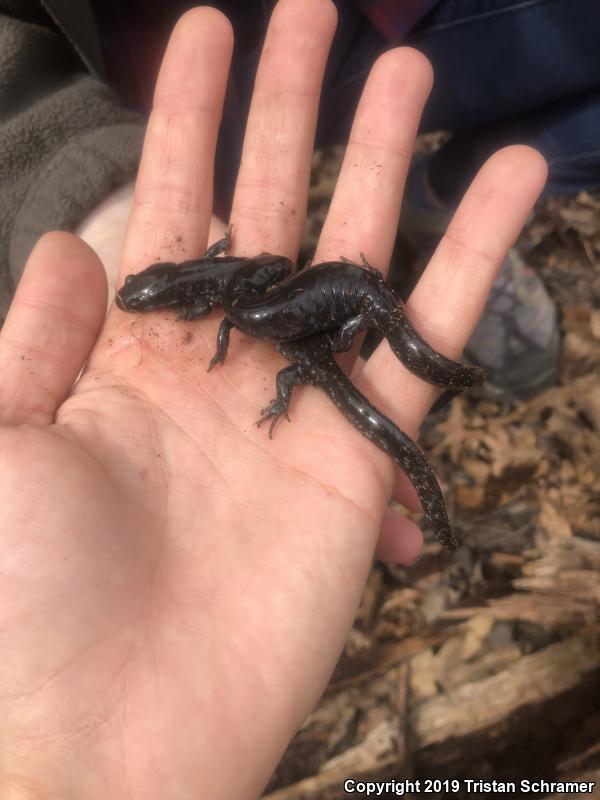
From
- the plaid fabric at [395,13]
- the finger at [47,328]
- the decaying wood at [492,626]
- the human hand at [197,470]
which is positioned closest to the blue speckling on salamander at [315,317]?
the human hand at [197,470]

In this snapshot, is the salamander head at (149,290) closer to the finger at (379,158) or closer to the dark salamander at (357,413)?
the dark salamander at (357,413)

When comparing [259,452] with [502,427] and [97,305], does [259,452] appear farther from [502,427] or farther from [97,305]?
[502,427]

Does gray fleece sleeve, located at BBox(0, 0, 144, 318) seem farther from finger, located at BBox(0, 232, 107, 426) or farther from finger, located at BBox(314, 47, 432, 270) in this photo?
finger, located at BBox(314, 47, 432, 270)

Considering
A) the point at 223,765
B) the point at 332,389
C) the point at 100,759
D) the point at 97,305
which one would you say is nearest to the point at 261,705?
the point at 223,765

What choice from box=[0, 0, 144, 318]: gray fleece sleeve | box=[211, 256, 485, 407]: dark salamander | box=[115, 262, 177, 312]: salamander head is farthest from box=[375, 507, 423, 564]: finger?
box=[0, 0, 144, 318]: gray fleece sleeve

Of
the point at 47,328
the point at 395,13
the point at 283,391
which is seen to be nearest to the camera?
the point at 47,328

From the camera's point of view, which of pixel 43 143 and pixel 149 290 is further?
pixel 43 143

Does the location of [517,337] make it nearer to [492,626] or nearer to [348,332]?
[348,332]

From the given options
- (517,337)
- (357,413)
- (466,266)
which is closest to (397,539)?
(357,413)
